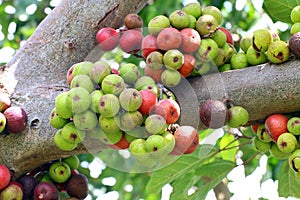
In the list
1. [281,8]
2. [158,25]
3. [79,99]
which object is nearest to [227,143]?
[281,8]

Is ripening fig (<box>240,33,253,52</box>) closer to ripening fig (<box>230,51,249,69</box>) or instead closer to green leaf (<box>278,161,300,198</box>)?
ripening fig (<box>230,51,249,69</box>)

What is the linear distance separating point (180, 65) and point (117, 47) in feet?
1.13

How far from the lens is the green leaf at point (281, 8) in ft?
7.02

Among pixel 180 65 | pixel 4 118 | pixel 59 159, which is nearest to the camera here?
pixel 180 65

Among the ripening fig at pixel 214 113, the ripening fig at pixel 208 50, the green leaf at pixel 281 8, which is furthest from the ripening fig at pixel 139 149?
the green leaf at pixel 281 8

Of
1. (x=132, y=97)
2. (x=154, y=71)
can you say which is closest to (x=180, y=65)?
(x=154, y=71)

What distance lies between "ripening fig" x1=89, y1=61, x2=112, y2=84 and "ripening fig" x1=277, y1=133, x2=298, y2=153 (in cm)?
61

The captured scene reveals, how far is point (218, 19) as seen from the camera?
1.93 m

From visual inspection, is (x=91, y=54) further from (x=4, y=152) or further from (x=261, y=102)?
(x=261, y=102)

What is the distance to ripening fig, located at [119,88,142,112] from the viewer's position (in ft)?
5.18

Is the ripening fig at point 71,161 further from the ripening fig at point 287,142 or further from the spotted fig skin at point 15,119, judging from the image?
the ripening fig at point 287,142

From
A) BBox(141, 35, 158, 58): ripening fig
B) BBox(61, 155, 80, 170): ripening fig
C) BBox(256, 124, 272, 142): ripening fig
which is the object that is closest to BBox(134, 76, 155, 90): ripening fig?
BBox(141, 35, 158, 58): ripening fig

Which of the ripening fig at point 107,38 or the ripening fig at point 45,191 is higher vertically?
the ripening fig at point 107,38

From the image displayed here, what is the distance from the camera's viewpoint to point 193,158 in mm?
2633
